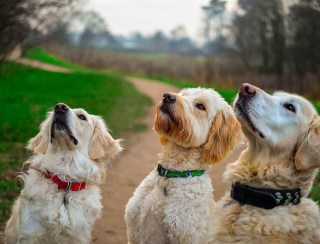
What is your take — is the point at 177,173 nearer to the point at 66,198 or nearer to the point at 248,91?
the point at 66,198

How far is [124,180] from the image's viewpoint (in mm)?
8312

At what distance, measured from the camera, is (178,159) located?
4504 mm

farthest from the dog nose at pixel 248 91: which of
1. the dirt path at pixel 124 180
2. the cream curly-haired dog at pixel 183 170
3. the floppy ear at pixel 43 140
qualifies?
the dirt path at pixel 124 180

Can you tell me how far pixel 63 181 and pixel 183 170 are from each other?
121cm

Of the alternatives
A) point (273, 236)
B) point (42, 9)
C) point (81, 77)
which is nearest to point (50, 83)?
point (81, 77)

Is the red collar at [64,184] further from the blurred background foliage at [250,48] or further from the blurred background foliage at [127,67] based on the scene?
the blurred background foliage at [250,48]

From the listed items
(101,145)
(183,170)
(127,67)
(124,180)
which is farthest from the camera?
(127,67)

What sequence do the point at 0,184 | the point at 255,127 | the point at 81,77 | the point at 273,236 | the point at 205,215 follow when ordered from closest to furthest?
the point at 273,236, the point at 255,127, the point at 205,215, the point at 0,184, the point at 81,77

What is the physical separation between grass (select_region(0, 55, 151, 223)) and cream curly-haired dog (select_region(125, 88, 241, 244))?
2.36 m

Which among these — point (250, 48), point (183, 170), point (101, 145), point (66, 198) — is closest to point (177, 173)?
point (183, 170)

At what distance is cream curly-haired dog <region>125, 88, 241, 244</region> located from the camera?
4.27 meters

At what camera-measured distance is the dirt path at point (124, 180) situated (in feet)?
19.7

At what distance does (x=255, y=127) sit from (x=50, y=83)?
64.9 feet

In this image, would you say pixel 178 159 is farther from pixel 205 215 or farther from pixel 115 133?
pixel 115 133
